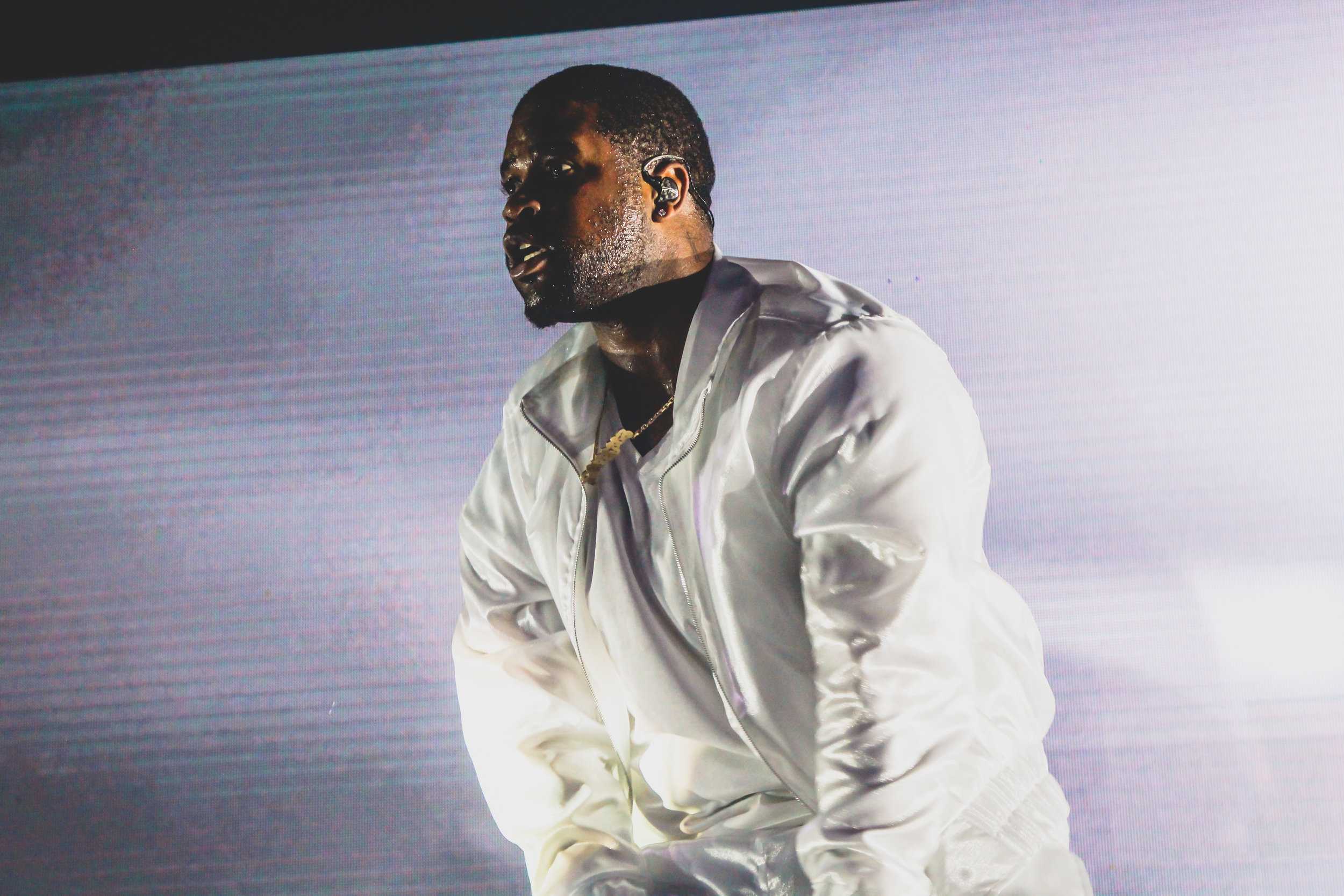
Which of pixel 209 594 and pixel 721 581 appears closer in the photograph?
pixel 721 581

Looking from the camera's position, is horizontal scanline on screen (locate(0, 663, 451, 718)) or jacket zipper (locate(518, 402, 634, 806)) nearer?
jacket zipper (locate(518, 402, 634, 806))

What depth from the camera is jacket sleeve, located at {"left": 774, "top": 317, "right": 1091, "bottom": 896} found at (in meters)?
1.21

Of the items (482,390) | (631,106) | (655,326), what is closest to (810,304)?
(655,326)

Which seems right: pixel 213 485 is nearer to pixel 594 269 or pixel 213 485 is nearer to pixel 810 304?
pixel 594 269

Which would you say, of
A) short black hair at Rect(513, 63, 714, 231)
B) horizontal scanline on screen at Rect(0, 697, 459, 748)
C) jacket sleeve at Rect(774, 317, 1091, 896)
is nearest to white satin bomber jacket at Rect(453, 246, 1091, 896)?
jacket sleeve at Rect(774, 317, 1091, 896)

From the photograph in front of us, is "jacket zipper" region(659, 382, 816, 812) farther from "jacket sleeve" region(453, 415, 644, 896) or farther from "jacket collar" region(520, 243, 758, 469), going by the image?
"jacket sleeve" region(453, 415, 644, 896)

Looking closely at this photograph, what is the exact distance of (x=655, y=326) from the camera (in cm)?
148

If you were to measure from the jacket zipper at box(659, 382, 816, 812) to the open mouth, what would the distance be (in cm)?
20

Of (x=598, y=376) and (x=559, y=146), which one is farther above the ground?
(x=559, y=146)

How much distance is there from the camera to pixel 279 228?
7.23 feet

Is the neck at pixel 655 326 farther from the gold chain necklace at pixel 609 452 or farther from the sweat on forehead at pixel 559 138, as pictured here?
the sweat on forehead at pixel 559 138

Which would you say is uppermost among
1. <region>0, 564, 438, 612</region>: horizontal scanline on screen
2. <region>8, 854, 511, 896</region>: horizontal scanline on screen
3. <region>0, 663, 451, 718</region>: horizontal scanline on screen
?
<region>0, 564, 438, 612</region>: horizontal scanline on screen

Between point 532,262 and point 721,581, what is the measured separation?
0.35 m

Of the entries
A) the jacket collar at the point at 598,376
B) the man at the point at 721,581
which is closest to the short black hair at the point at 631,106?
the man at the point at 721,581
